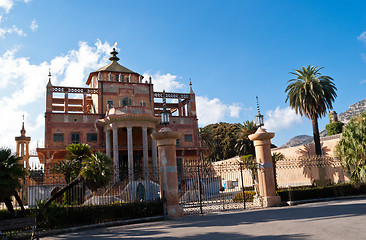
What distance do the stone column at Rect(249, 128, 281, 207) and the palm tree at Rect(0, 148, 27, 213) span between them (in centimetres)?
1045

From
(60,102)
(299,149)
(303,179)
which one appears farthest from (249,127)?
(60,102)

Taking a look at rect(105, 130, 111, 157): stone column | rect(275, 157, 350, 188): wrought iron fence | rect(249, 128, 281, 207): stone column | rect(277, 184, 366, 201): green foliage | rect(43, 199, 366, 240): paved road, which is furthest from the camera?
rect(105, 130, 111, 157): stone column

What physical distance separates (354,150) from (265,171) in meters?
5.98

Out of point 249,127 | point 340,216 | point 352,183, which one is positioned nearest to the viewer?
point 340,216

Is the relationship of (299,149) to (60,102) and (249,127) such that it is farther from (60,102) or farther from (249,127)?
(60,102)

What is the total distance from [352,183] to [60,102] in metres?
33.7

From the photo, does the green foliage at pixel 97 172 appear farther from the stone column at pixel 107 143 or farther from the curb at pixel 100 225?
the stone column at pixel 107 143

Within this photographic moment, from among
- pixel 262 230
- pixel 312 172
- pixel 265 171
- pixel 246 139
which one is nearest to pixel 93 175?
pixel 262 230

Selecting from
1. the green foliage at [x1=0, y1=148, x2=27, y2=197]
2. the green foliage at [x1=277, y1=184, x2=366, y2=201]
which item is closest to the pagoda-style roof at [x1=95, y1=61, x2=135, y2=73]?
the green foliage at [x1=277, y1=184, x2=366, y2=201]

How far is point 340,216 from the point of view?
1098cm

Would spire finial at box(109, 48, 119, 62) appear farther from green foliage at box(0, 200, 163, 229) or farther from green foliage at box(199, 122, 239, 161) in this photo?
green foliage at box(0, 200, 163, 229)

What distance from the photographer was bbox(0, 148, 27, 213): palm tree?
34.0 feet

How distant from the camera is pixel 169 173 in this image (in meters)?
13.7

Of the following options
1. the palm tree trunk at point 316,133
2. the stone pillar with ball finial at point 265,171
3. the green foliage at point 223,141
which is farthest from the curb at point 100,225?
the green foliage at point 223,141
